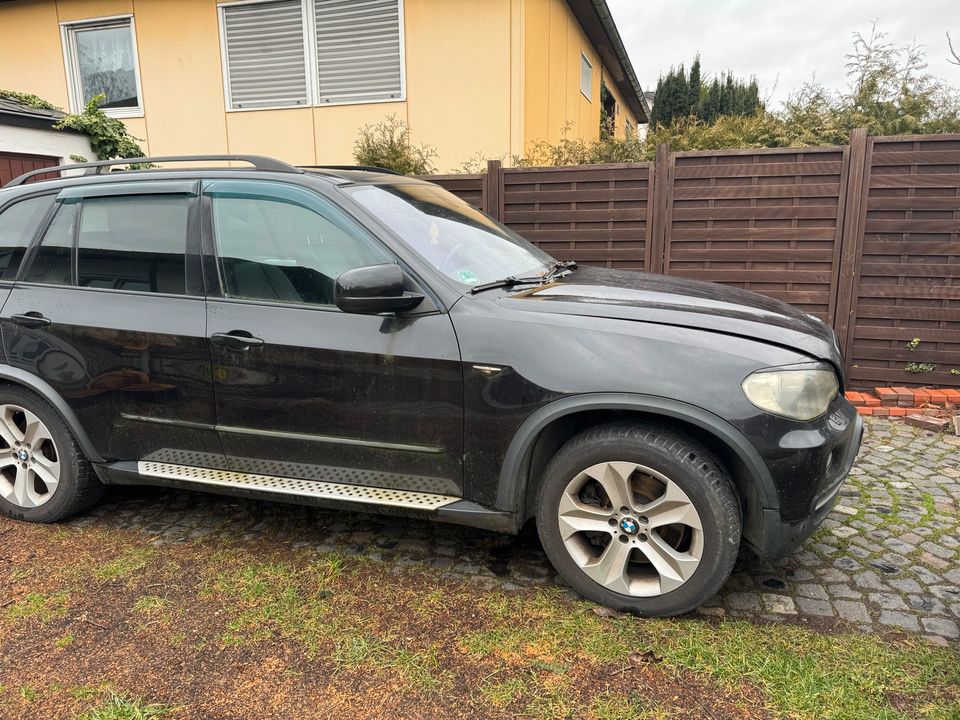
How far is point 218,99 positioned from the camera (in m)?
10.2

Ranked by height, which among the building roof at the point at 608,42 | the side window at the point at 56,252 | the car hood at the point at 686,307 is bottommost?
the car hood at the point at 686,307

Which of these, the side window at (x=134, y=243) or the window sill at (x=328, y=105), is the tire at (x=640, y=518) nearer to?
the side window at (x=134, y=243)

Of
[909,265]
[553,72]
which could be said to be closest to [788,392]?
[909,265]

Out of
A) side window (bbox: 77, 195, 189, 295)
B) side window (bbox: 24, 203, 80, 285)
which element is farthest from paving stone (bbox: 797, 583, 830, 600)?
side window (bbox: 24, 203, 80, 285)

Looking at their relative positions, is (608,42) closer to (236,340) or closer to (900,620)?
(236,340)

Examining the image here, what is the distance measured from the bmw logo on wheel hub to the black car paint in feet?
1.42

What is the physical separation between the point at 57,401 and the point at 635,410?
288 centimetres

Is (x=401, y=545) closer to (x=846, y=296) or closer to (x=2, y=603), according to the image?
(x=2, y=603)

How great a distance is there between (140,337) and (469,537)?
191 cm

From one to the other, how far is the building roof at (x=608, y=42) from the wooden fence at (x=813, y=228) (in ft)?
22.8

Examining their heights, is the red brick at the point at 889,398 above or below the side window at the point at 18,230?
below

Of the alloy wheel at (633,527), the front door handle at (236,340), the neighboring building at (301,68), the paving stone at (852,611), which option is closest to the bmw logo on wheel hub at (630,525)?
the alloy wheel at (633,527)

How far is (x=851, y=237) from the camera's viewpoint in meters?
5.47

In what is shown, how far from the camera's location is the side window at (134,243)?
3.18m
